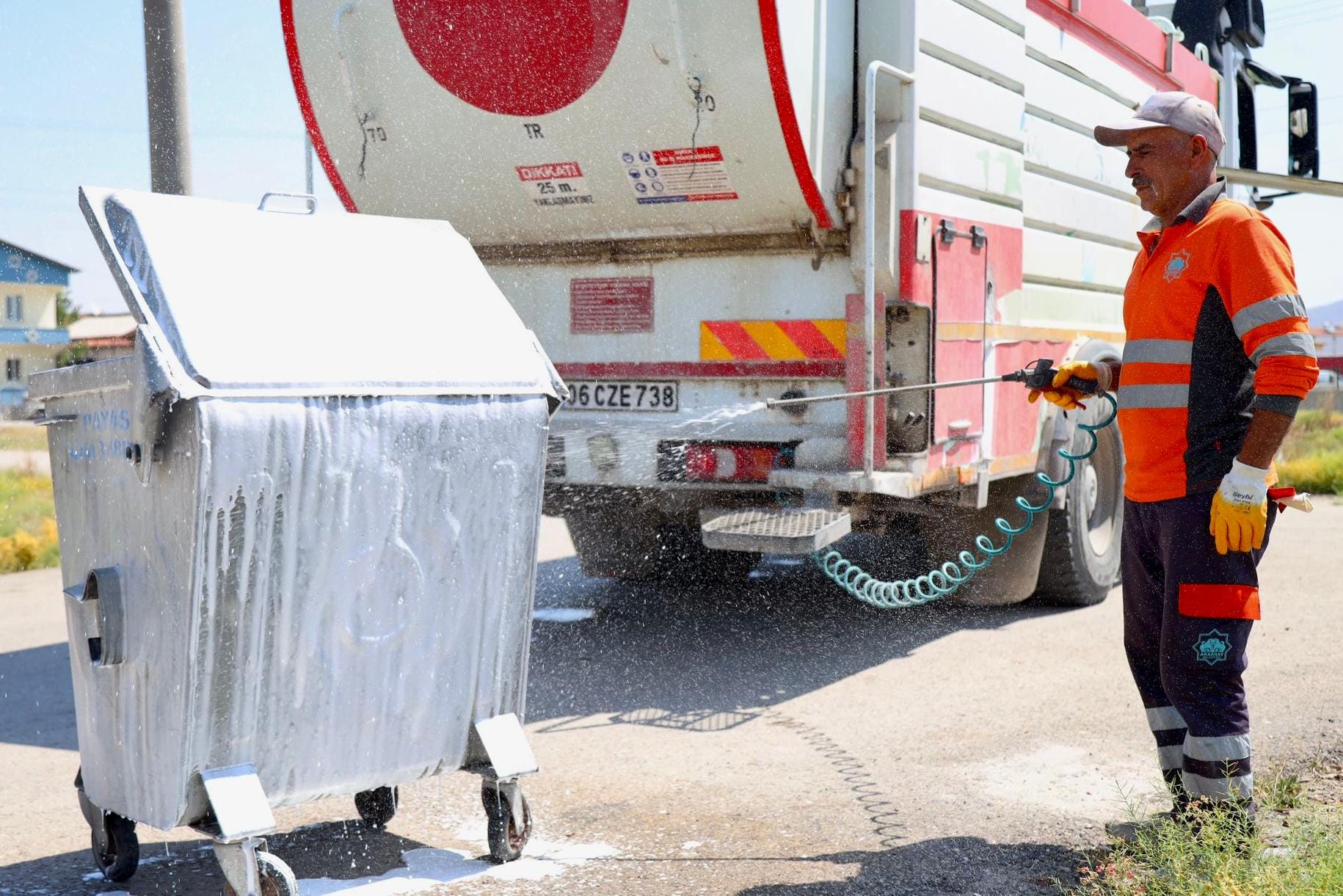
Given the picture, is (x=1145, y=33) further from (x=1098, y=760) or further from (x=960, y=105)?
(x=1098, y=760)

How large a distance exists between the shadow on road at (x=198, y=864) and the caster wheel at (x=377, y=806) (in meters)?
0.03

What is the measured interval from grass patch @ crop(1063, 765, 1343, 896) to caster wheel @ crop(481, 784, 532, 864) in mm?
1241

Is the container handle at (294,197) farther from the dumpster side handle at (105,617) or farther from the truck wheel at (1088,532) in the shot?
the truck wheel at (1088,532)

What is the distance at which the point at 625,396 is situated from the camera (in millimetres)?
5621

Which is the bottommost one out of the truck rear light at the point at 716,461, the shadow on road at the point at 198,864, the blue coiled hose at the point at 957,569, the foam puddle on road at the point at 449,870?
the shadow on road at the point at 198,864

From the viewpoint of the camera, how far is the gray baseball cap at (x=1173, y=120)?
10.6 ft

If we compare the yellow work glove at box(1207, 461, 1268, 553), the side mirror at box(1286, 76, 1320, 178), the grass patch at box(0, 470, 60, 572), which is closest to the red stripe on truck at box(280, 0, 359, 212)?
the grass patch at box(0, 470, 60, 572)

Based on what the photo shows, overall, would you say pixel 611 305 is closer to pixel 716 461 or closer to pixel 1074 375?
pixel 716 461

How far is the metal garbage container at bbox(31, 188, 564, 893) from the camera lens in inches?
111

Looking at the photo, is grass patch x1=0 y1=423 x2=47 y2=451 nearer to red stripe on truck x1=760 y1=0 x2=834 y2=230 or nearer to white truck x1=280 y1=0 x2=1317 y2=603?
white truck x1=280 y1=0 x2=1317 y2=603

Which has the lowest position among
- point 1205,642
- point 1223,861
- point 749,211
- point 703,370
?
point 1223,861

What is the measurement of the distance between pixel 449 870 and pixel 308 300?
4.49ft

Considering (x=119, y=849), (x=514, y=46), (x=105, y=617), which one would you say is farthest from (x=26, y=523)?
(x=105, y=617)

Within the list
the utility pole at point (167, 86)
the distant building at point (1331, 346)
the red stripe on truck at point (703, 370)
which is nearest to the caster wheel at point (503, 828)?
the red stripe on truck at point (703, 370)
